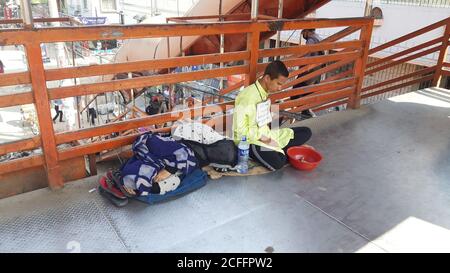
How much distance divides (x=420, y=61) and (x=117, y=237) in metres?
9.87

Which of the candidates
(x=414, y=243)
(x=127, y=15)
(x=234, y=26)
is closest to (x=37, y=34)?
(x=234, y=26)

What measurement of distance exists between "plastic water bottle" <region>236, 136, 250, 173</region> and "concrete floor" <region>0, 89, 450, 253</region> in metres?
0.12

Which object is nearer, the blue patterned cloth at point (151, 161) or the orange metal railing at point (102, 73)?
the orange metal railing at point (102, 73)

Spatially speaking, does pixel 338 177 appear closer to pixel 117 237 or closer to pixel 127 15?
pixel 117 237

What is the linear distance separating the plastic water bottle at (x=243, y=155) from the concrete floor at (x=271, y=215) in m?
0.12

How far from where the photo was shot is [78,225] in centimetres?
257

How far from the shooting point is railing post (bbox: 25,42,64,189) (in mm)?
2549

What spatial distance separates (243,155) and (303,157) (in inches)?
29.6

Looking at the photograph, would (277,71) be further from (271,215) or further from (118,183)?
(118,183)

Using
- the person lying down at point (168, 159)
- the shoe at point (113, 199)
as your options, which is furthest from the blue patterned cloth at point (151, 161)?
the shoe at point (113, 199)

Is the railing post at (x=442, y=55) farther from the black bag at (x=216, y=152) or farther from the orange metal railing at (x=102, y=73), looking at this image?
the black bag at (x=216, y=152)

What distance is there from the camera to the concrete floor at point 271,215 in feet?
8.01

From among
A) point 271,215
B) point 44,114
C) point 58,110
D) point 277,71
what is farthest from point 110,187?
point 58,110

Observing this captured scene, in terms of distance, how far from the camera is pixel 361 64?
503 centimetres
